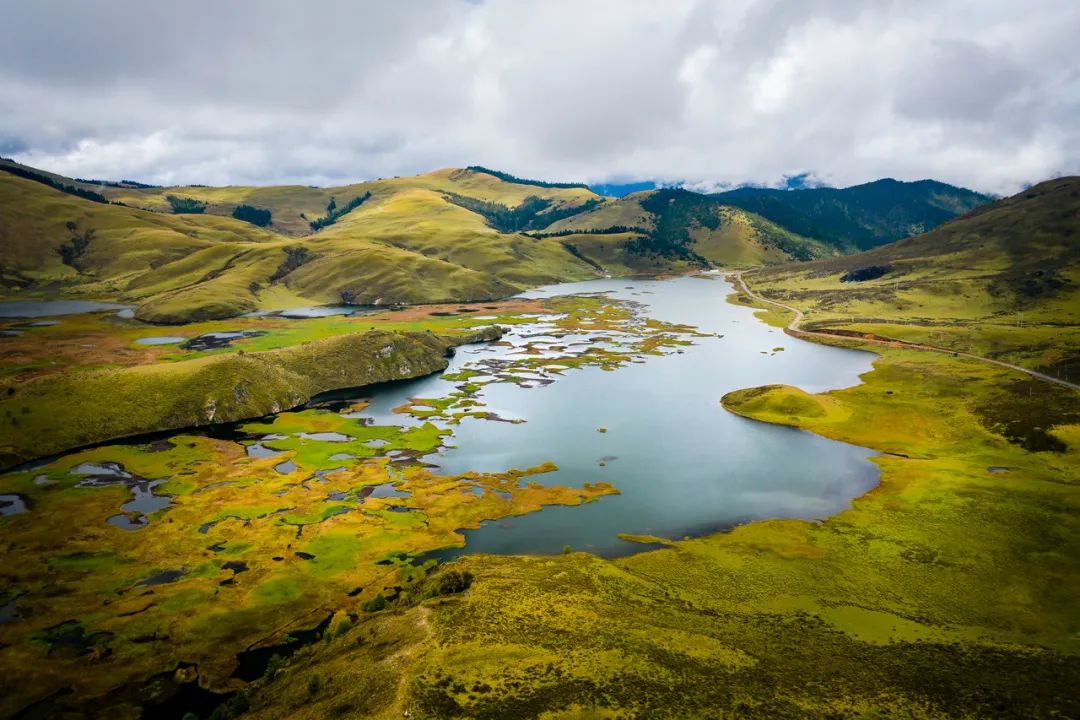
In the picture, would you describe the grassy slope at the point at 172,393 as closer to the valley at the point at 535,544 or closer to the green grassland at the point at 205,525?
the green grassland at the point at 205,525

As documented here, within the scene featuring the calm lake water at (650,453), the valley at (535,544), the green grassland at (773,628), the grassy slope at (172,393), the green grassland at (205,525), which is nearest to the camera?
the green grassland at (773,628)

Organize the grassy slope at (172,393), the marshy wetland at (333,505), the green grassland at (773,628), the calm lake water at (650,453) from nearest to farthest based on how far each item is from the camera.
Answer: the green grassland at (773,628)
the marshy wetland at (333,505)
the calm lake water at (650,453)
the grassy slope at (172,393)

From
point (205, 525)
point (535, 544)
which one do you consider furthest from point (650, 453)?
point (205, 525)

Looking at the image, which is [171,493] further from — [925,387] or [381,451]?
[925,387]

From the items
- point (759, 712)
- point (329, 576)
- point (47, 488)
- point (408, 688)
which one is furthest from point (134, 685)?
point (47, 488)

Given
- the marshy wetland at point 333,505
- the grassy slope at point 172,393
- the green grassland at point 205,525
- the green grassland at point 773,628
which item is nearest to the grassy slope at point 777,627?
the green grassland at point 773,628

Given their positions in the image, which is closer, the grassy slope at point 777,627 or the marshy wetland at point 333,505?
the grassy slope at point 777,627
